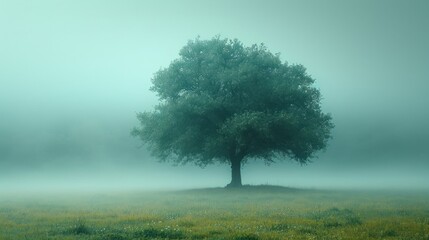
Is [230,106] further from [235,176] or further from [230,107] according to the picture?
[235,176]

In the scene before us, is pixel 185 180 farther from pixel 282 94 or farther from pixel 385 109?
pixel 385 109

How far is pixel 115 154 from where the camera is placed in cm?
10025

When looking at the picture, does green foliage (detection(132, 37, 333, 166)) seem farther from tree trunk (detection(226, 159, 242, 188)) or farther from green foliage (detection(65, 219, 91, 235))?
green foliage (detection(65, 219, 91, 235))

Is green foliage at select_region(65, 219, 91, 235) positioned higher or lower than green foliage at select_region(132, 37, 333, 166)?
lower

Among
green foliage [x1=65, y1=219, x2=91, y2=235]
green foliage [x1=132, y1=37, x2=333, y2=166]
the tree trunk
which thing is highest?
green foliage [x1=132, y1=37, x2=333, y2=166]

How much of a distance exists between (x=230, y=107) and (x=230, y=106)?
0.55ft

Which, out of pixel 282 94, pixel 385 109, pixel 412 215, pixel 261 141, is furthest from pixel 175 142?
pixel 385 109

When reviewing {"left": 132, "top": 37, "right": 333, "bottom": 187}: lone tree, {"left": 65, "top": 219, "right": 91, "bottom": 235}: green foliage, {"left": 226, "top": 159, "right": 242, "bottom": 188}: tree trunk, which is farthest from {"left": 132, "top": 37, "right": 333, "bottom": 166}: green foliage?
{"left": 65, "top": 219, "right": 91, "bottom": 235}: green foliage

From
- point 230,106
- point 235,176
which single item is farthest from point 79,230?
point 235,176

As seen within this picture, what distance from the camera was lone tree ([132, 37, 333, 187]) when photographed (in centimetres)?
5428

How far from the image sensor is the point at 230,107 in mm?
55812

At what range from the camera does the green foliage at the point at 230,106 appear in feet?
178

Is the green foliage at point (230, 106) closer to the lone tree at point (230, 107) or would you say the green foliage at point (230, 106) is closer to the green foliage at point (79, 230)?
the lone tree at point (230, 107)

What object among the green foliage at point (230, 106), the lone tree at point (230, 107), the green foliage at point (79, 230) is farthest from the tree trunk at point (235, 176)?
the green foliage at point (79, 230)
